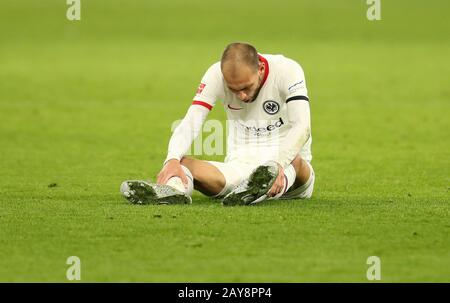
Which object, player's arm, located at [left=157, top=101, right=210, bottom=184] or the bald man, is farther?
player's arm, located at [left=157, top=101, right=210, bottom=184]

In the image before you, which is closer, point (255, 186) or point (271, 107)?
point (255, 186)

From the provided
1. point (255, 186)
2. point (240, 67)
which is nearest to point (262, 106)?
point (240, 67)

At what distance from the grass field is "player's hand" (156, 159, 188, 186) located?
31 cm

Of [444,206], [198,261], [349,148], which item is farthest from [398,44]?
Result: [198,261]

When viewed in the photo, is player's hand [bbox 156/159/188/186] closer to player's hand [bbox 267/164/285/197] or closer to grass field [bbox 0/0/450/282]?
grass field [bbox 0/0/450/282]

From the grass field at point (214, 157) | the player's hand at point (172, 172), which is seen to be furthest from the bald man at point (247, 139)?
the grass field at point (214, 157)

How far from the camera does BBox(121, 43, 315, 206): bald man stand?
10148 mm

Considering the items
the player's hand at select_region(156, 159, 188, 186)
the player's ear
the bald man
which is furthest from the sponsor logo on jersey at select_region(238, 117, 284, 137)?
the player's hand at select_region(156, 159, 188, 186)

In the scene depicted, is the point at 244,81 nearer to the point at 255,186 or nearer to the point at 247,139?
the point at 255,186

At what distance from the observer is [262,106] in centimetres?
1090

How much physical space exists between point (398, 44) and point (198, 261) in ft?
98.6

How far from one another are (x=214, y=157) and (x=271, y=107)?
4.81 metres

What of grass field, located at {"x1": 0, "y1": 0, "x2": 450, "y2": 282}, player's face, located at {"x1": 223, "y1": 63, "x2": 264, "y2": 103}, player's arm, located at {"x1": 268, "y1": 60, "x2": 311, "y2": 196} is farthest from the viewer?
Result: player's arm, located at {"x1": 268, "y1": 60, "x2": 311, "y2": 196}
